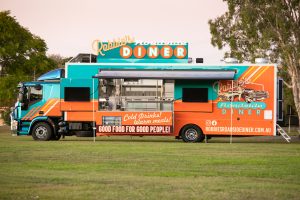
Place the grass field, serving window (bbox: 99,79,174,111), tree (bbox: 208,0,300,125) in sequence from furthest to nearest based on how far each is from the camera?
tree (bbox: 208,0,300,125)
serving window (bbox: 99,79,174,111)
the grass field

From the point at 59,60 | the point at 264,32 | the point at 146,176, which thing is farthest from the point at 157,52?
the point at 59,60

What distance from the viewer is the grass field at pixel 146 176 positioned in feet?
38.4

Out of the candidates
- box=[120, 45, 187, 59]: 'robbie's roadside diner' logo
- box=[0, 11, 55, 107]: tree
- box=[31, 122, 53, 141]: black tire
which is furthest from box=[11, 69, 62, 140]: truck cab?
box=[0, 11, 55, 107]: tree

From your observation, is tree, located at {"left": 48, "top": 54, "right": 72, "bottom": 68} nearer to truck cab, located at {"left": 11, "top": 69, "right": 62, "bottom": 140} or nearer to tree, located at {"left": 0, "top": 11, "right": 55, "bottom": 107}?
tree, located at {"left": 0, "top": 11, "right": 55, "bottom": 107}

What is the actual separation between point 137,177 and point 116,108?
17.0m

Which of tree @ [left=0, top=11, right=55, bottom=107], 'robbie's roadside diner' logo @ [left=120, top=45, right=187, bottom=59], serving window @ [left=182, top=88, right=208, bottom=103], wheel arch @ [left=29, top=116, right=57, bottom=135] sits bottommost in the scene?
wheel arch @ [left=29, top=116, right=57, bottom=135]

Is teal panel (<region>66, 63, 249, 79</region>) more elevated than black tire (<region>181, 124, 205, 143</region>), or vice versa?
teal panel (<region>66, 63, 249, 79</region>)

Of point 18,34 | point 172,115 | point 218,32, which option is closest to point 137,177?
point 172,115

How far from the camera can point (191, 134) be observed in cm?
3098

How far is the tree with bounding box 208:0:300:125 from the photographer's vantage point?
53688 mm

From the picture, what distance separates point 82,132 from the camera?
31516 mm

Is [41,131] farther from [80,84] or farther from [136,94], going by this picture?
[136,94]

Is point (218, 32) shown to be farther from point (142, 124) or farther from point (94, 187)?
point (94, 187)

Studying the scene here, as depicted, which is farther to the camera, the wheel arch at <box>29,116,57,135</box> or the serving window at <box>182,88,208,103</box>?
the wheel arch at <box>29,116,57,135</box>
